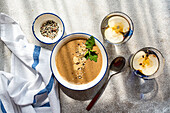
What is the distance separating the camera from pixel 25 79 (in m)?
1.30

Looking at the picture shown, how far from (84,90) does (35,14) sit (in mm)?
655

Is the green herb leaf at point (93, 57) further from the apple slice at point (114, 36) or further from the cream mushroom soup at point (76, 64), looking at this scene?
the apple slice at point (114, 36)

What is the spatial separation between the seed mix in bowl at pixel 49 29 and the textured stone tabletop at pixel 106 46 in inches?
3.0

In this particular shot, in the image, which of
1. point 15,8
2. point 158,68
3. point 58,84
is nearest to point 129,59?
point 158,68

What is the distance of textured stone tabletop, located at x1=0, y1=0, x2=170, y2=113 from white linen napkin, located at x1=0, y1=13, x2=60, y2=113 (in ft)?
0.20

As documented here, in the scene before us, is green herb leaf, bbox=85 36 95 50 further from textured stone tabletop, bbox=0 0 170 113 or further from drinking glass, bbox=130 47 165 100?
drinking glass, bbox=130 47 165 100

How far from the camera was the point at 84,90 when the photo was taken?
4.33 ft

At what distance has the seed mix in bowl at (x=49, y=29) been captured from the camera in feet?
4.32

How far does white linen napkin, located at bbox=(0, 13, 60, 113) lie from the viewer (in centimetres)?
127

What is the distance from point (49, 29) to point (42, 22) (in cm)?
7

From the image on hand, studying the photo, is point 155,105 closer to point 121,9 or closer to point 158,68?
point 158,68

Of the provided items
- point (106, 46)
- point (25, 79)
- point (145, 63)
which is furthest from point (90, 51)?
point (25, 79)

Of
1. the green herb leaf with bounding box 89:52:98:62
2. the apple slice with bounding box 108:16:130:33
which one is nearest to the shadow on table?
the green herb leaf with bounding box 89:52:98:62

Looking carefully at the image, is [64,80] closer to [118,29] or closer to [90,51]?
[90,51]
